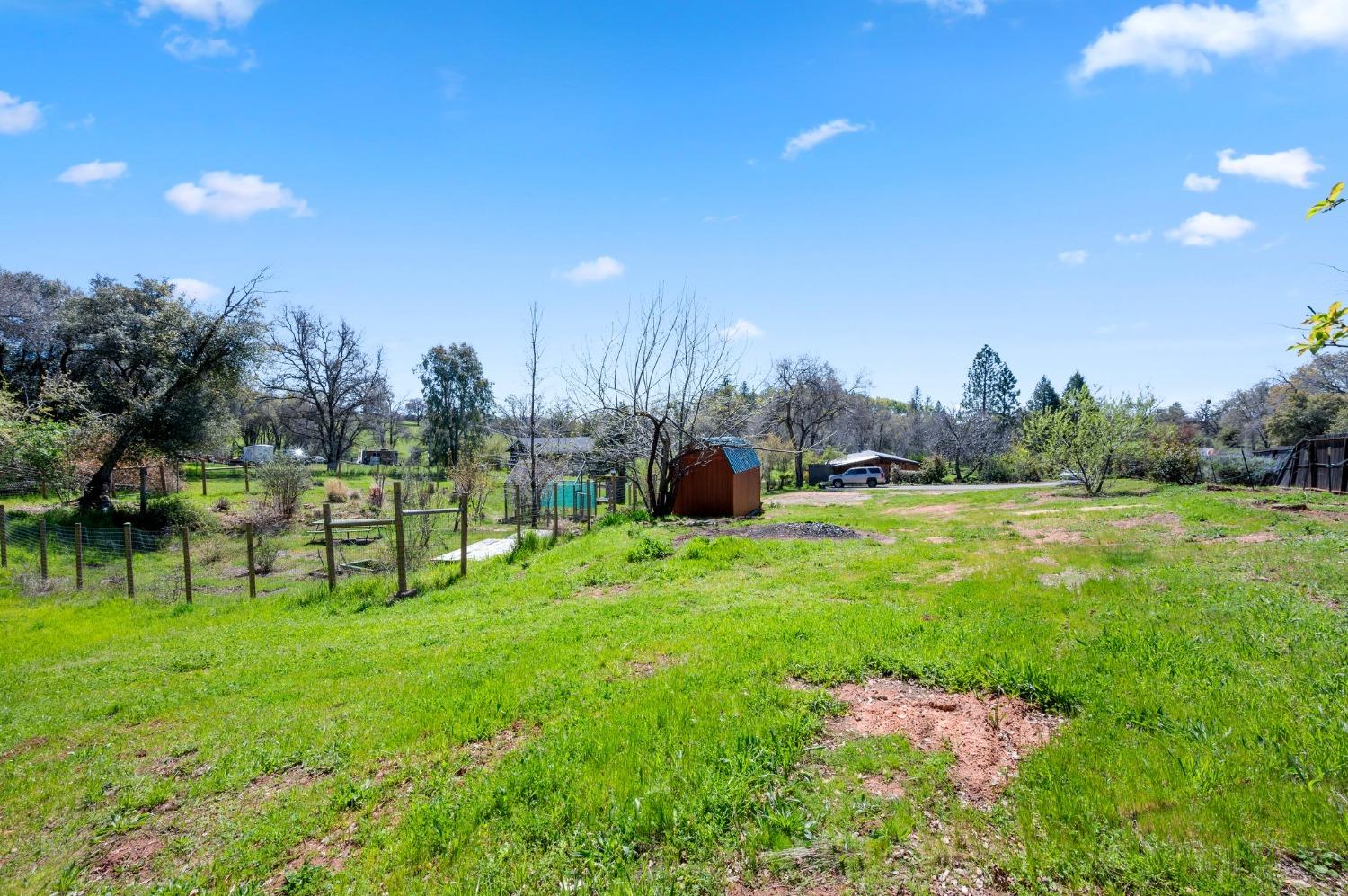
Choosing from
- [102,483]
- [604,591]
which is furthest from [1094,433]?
[102,483]

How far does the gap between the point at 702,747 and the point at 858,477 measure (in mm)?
42027

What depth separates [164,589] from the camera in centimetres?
1189

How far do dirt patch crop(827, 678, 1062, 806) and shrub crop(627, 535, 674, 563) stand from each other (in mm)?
7245

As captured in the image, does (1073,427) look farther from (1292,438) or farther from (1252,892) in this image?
(1252,892)

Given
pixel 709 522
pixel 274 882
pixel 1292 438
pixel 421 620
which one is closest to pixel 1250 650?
pixel 274 882

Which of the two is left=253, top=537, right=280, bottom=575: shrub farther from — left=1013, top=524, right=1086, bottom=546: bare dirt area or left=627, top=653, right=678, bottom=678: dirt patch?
left=1013, top=524, right=1086, bottom=546: bare dirt area

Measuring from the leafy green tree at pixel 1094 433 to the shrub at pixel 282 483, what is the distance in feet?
102

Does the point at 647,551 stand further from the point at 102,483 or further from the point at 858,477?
the point at 858,477

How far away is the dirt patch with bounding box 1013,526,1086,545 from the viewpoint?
1148 cm

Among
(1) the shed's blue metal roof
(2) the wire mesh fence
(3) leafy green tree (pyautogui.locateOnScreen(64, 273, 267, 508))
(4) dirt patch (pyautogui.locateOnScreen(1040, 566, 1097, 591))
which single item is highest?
(3) leafy green tree (pyautogui.locateOnScreen(64, 273, 267, 508))

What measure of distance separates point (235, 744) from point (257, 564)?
13.3 metres

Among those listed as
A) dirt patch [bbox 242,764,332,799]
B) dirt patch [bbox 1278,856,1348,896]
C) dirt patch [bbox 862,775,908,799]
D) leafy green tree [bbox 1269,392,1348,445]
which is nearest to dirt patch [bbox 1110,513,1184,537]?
dirt patch [bbox 1278,856,1348,896]

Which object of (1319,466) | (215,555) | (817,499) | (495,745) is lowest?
(817,499)

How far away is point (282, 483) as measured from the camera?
24.1 m
